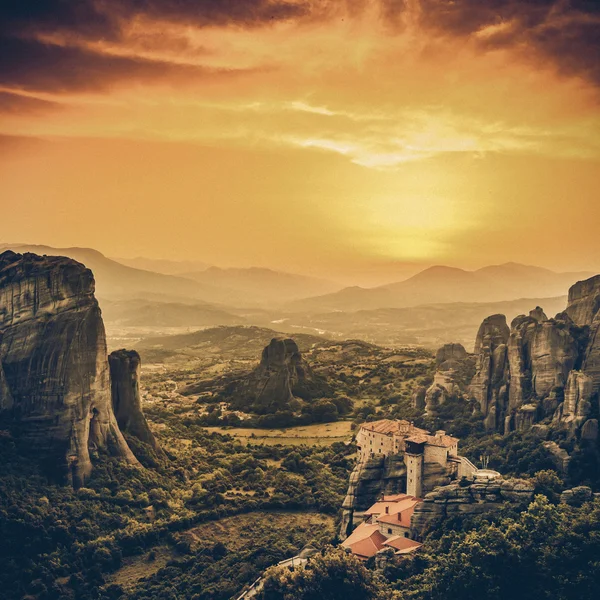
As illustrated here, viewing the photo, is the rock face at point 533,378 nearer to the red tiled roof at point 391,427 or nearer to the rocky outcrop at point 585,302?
the rocky outcrop at point 585,302

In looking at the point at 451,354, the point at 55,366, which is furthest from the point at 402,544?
the point at 451,354

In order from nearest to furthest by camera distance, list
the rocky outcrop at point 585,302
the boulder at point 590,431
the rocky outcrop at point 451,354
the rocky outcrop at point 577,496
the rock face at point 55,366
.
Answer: the rocky outcrop at point 577,496, the rock face at point 55,366, the boulder at point 590,431, the rocky outcrop at point 585,302, the rocky outcrop at point 451,354

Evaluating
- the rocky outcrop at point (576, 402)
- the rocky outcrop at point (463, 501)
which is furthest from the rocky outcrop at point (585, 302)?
the rocky outcrop at point (463, 501)

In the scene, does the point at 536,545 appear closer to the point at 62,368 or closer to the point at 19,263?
the point at 62,368

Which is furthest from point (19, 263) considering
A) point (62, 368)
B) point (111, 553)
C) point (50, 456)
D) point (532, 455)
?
point (532, 455)

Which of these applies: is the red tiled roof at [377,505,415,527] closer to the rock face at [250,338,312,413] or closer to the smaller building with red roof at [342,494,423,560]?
the smaller building with red roof at [342,494,423,560]
